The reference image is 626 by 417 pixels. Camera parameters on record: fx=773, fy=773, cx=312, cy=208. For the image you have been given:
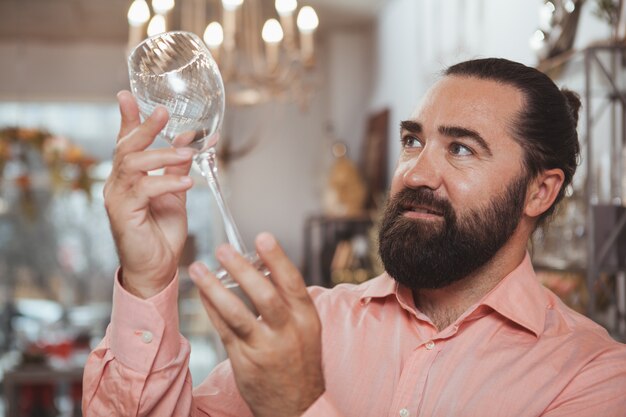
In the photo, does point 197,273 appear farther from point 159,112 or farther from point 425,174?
point 425,174

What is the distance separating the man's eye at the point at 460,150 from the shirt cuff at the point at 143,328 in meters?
0.58

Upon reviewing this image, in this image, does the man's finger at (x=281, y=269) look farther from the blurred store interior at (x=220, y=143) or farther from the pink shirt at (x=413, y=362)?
the blurred store interior at (x=220, y=143)

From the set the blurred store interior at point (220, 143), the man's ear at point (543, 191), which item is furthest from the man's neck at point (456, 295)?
the blurred store interior at point (220, 143)

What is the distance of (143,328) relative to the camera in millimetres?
1058

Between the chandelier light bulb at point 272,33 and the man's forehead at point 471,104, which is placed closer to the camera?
the man's forehead at point 471,104

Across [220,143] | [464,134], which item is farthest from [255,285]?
[220,143]

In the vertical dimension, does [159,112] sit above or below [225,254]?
above

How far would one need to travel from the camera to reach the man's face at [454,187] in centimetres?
135

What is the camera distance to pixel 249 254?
3.34 ft

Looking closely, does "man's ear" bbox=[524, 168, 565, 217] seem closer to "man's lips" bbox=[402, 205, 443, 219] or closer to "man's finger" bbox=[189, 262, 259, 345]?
"man's lips" bbox=[402, 205, 443, 219]

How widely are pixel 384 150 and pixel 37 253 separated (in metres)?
3.42

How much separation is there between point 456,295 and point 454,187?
21 cm

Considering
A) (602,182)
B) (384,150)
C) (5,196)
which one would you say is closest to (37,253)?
(5,196)

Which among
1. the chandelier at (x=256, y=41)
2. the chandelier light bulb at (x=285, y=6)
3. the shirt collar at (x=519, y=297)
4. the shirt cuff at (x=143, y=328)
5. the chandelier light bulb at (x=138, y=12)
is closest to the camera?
the shirt cuff at (x=143, y=328)
